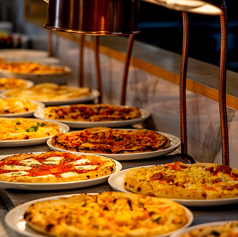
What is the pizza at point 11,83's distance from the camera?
3870 millimetres

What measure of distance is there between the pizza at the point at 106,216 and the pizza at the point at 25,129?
0.97 metres

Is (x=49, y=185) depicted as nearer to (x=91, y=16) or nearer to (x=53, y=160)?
(x=53, y=160)

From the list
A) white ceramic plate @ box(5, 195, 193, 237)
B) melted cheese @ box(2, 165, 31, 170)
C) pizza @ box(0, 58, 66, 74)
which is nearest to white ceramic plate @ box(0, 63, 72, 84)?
pizza @ box(0, 58, 66, 74)

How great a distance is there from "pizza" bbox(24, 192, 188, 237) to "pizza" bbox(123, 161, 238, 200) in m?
0.10

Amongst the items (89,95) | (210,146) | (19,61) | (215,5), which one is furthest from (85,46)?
(215,5)

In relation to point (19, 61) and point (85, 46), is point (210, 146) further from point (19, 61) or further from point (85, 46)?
point (19, 61)

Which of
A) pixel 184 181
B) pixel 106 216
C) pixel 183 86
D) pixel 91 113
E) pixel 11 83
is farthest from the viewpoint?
pixel 11 83

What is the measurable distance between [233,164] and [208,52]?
4.20 metres

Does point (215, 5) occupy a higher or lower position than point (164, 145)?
higher

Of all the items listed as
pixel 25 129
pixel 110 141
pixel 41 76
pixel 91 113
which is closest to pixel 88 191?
pixel 110 141

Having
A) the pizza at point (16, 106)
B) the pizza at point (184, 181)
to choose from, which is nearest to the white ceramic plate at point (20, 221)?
the pizza at point (184, 181)

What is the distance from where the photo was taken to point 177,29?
7156mm

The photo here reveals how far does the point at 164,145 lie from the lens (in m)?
2.29

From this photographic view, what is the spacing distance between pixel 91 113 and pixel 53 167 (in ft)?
3.42
